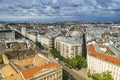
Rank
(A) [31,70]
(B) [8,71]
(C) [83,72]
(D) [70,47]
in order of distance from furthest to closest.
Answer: (D) [70,47] < (C) [83,72] < (B) [8,71] < (A) [31,70]

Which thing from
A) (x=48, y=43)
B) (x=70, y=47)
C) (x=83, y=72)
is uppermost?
(x=70, y=47)

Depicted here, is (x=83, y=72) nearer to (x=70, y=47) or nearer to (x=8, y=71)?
(x=70, y=47)

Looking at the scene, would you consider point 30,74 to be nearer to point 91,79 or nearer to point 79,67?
point 91,79

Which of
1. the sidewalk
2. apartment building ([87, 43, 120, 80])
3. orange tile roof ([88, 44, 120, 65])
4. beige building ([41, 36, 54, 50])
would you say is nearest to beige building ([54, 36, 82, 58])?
apartment building ([87, 43, 120, 80])

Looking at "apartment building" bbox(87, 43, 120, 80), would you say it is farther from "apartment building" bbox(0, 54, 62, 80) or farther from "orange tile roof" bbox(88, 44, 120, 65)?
"apartment building" bbox(0, 54, 62, 80)

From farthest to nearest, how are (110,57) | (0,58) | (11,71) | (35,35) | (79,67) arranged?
(35,35) < (79,67) < (0,58) < (110,57) < (11,71)

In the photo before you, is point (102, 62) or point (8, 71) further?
point (102, 62)

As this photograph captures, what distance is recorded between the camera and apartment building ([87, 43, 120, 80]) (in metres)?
76.1

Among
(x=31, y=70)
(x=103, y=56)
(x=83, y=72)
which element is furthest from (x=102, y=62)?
(x=31, y=70)

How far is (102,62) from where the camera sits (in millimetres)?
81875

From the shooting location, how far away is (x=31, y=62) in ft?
258

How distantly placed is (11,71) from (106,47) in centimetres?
5269

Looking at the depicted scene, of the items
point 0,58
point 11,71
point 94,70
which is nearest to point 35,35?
point 0,58

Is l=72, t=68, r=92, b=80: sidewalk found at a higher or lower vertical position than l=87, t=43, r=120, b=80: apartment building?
lower
